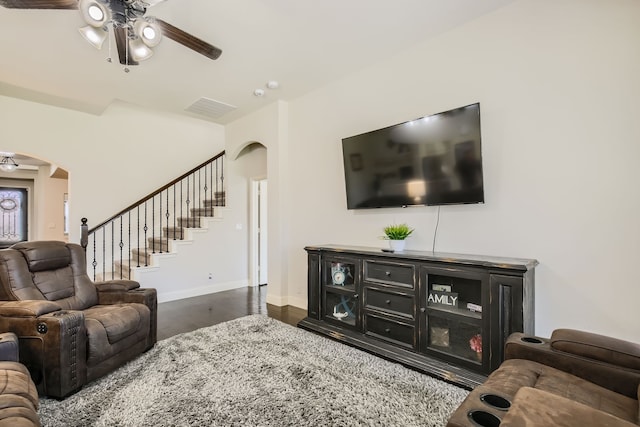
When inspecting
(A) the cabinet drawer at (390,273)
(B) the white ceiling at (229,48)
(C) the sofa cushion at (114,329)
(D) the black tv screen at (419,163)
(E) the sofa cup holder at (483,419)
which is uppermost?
(B) the white ceiling at (229,48)

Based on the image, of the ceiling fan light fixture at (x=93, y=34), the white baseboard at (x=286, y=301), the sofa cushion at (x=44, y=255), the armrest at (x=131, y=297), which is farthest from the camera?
the white baseboard at (x=286, y=301)

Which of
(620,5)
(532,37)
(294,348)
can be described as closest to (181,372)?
(294,348)

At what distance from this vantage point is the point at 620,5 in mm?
2207

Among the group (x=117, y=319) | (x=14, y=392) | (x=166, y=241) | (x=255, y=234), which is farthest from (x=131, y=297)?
(x=255, y=234)

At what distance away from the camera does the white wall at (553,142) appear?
7.16 ft

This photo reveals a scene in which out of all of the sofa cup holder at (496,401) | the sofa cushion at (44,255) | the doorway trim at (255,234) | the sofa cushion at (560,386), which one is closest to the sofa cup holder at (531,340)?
the sofa cushion at (560,386)

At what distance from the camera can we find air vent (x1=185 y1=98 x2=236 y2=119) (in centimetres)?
477

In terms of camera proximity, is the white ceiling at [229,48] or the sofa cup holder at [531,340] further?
the white ceiling at [229,48]

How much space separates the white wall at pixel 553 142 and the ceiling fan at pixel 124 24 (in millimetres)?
2257

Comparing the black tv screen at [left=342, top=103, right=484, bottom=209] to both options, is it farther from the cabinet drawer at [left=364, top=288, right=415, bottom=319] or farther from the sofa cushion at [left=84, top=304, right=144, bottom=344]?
the sofa cushion at [left=84, top=304, right=144, bottom=344]

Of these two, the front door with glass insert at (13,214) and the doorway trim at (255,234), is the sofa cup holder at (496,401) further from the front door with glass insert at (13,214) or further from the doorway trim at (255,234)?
the front door with glass insert at (13,214)

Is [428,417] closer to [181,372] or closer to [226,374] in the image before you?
[226,374]

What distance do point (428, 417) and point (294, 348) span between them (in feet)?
4.65

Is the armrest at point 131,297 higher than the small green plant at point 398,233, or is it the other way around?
the small green plant at point 398,233
